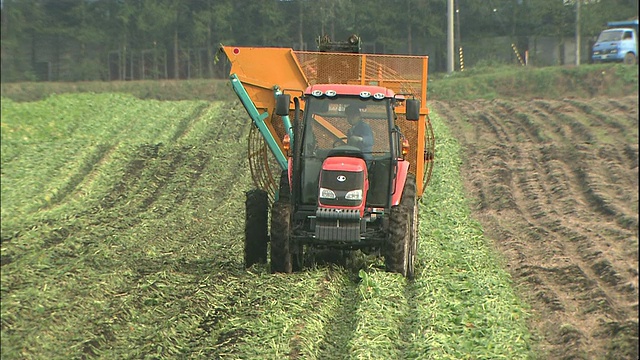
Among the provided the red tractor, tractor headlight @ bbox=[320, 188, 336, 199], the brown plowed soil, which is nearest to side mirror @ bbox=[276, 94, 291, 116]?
the red tractor

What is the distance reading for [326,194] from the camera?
1139 centimetres

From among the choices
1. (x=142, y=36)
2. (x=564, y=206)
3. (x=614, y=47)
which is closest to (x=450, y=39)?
(x=614, y=47)

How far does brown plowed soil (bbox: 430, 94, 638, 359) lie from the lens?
9.44m

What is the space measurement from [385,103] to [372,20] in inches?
698

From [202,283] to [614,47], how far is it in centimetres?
2852

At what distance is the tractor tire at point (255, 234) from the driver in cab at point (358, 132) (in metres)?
1.54

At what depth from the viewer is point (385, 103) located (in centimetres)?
1192

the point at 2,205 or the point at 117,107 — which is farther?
the point at 117,107

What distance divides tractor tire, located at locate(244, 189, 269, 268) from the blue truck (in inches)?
967

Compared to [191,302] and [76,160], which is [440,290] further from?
[76,160]

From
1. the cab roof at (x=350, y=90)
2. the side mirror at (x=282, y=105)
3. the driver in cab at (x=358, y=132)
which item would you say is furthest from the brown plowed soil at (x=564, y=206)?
the side mirror at (x=282, y=105)

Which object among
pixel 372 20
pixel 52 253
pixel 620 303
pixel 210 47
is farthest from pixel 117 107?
pixel 620 303

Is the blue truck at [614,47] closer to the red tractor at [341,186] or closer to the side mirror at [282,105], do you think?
the red tractor at [341,186]

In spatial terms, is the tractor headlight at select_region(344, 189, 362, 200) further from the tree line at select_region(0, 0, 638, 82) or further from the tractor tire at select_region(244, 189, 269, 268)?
the tree line at select_region(0, 0, 638, 82)
